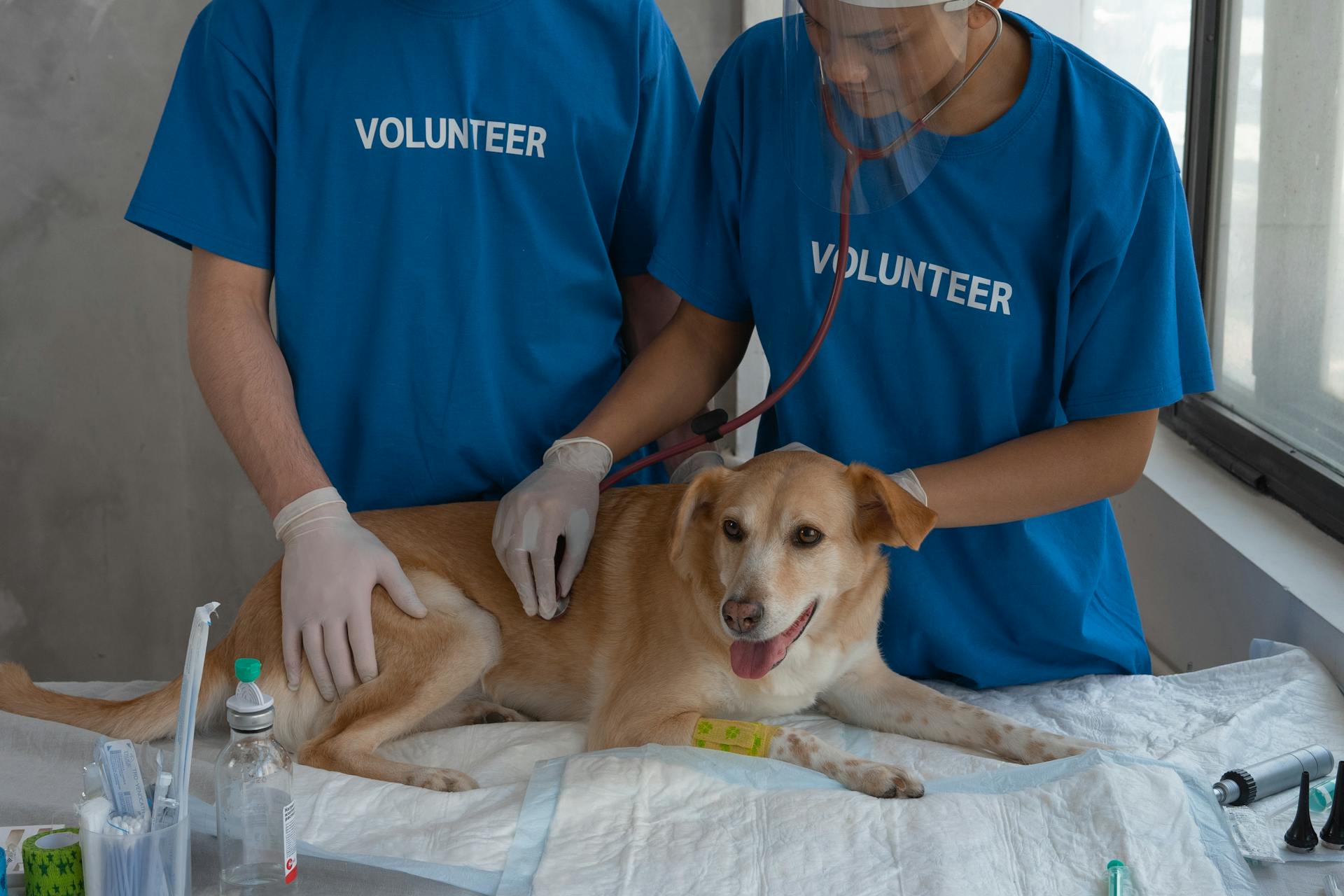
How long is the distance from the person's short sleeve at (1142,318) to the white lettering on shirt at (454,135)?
2.72 feet

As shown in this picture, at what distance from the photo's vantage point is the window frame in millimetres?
2344

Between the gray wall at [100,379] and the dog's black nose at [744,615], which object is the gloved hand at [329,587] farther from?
the gray wall at [100,379]

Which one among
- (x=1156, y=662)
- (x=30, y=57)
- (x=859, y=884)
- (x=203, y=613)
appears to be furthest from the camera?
(x=30, y=57)

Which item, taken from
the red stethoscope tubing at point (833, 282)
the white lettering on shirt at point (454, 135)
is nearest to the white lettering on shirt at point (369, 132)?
the white lettering on shirt at point (454, 135)

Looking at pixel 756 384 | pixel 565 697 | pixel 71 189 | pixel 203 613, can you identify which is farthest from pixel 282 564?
pixel 71 189

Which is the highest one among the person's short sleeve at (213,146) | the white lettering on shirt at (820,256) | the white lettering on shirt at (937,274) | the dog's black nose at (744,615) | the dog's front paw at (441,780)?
the person's short sleeve at (213,146)

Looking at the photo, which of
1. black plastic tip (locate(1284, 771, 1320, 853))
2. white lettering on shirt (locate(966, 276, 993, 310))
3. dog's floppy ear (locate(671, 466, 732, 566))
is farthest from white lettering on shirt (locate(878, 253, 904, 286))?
black plastic tip (locate(1284, 771, 1320, 853))

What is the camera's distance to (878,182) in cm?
144

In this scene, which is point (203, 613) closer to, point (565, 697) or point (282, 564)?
point (282, 564)

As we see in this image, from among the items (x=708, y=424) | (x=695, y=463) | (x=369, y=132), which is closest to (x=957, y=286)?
(x=708, y=424)

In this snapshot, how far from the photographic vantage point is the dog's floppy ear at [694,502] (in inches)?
63.4

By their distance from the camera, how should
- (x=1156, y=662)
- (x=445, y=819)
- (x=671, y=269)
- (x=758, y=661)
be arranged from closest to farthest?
Answer: (x=445, y=819)
(x=758, y=661)
(x=671, y=269)
(x=1156, y=662)

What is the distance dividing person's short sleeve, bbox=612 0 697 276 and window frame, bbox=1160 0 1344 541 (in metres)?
1.33

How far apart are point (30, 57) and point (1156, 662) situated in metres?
2.94
